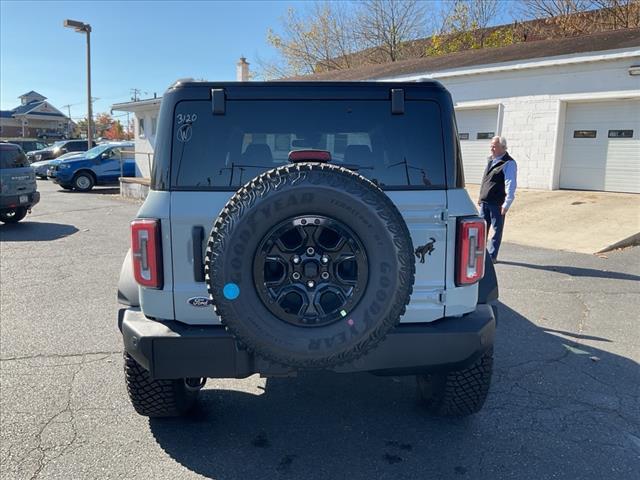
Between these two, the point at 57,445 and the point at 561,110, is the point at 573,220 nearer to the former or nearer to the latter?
the point at 561,110

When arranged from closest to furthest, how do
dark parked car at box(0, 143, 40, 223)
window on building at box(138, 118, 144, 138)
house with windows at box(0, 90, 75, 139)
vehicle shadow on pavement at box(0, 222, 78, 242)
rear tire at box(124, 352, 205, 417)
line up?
rear tire at box(124, 352, 205, 417) < vehicle shadow on pavement at box(0, 222, 78, 242) < dark parked car at box(0, 143, 40, 223) < window on building at box(138, 118, 144, 138) < house with windows at box(0, 90, 75, 139)

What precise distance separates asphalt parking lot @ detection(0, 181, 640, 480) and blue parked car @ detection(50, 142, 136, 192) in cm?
1446

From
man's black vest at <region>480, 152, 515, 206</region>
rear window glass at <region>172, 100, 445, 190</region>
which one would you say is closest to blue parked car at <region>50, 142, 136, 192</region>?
man's black vest at <region>480, 152, 515, 206</region>

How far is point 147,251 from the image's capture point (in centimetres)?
251

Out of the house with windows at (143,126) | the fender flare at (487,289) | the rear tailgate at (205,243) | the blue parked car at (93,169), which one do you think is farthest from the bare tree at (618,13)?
the rear tailgate at (205,243)

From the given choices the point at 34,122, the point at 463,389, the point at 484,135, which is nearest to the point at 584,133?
the point at 484,135

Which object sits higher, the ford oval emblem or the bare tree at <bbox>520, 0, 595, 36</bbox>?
the bare tree at <bbox>520, 0, 595, 36</bbox>

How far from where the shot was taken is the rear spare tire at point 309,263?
2.23 metres

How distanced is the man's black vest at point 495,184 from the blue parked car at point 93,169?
14.8 meters

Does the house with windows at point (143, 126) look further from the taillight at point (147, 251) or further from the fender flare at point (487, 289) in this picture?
the fender flare at point (487, 289)

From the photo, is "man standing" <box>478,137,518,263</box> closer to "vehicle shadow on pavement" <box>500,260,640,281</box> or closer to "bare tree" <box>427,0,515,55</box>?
"vehicle shadow on pavement" <box>500,260,640,281</box>

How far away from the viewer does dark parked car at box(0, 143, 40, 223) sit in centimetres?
1005

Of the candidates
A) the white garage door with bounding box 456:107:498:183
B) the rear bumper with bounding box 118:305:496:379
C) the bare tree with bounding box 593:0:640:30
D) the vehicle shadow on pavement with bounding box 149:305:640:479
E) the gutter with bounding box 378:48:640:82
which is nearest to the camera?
the rear bumper with bounding box 118:305:496:379

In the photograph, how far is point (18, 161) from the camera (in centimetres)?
1040
